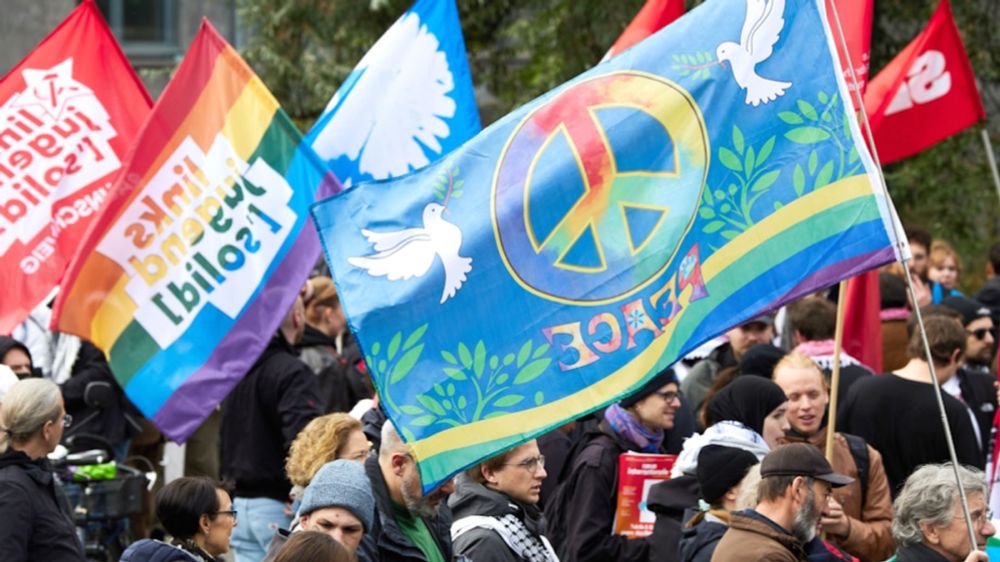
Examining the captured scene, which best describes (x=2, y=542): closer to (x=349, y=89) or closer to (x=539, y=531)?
(x=539, y=531)

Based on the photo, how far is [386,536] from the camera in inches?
270

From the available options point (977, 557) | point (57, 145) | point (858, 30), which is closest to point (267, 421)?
point (57, 145)

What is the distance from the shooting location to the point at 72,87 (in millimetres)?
11016

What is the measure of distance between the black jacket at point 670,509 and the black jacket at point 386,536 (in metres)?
1.30

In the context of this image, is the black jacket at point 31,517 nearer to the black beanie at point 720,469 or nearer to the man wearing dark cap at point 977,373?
the black beanie at point 720,469

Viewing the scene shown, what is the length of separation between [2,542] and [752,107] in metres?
3.39

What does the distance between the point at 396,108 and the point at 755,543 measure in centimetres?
479

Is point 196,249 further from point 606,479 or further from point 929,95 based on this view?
point 929,95

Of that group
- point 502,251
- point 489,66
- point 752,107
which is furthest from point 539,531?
point 489,66

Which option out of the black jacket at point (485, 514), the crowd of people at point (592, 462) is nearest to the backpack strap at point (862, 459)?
the crowd of people at point (592, 462)

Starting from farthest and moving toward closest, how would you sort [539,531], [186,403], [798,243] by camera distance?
[186,403] < [539,531] < [798,243]

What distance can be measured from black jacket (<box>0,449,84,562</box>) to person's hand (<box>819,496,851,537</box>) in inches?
120

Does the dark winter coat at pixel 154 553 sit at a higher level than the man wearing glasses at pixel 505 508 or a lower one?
higher

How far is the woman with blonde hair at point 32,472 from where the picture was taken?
780cm
